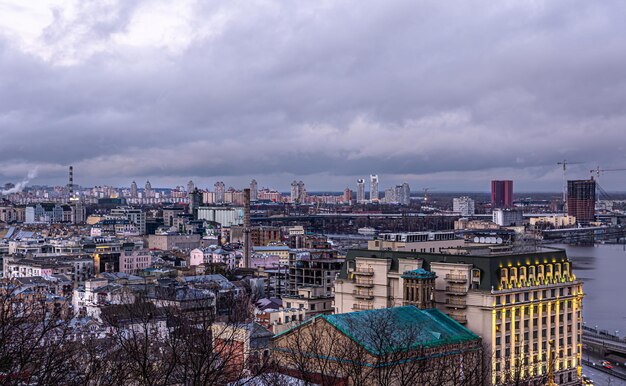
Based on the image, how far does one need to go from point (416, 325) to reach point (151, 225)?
36757mm

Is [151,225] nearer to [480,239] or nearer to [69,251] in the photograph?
[69,251]

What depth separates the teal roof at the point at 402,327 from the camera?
795 centimetres

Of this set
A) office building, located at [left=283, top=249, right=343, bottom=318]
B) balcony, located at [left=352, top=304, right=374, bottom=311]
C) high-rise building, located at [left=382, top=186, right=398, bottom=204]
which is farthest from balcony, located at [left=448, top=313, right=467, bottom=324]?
high-rise building, located at [left=382, top=186, right=398, bottom=204]

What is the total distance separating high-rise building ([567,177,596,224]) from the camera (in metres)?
70.2

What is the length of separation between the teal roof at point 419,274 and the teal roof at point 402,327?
0.49 m

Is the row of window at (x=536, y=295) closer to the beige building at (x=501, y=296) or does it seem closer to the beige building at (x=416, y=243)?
the beige building at (x=501, y=296)

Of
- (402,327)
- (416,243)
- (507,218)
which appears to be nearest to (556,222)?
(507,218)

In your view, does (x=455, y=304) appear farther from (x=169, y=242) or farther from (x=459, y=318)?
(x=169, y=242)

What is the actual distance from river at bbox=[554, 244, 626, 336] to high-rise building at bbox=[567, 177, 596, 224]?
3156 centimetres

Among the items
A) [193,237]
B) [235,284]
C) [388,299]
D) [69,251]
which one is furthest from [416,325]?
[193,237]

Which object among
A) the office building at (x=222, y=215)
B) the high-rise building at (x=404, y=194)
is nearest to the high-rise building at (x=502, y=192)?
the high-rise building at (x=404, y=194)

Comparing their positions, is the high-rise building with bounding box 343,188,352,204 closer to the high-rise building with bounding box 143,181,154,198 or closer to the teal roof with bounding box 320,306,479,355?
the high-rise building with bounding box 143,181,154,198

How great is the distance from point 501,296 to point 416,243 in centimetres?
277

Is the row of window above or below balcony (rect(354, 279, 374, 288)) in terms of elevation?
below
